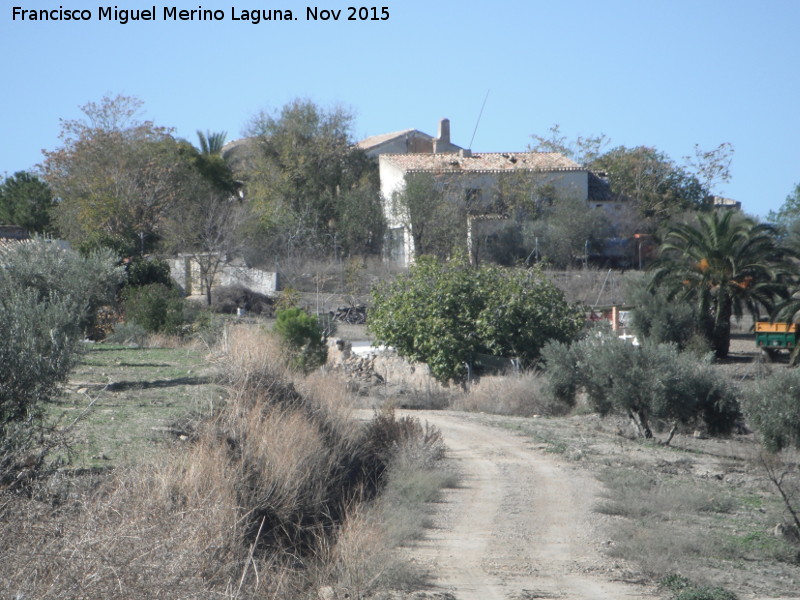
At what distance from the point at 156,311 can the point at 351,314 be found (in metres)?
15.1

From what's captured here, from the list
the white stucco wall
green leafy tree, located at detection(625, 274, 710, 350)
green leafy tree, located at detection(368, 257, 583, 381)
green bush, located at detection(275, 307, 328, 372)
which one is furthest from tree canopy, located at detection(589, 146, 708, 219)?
green bush, located at detection(275, 307, 328, 372)

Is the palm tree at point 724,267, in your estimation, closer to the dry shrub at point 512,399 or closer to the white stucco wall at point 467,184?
the dry shrub at point 512,399

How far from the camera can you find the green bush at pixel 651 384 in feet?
60.1

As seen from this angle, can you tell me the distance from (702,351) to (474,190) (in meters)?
22.1

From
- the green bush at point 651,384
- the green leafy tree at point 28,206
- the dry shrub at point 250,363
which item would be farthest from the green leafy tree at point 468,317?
the green leafy tree at point 28,206

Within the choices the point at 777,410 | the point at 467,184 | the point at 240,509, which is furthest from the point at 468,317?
the point at 467,184

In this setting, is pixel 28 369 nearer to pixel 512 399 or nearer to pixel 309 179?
pixel 512 399

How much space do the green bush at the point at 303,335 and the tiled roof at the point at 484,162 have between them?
2965 cm

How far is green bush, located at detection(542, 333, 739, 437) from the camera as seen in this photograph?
18.3 meters

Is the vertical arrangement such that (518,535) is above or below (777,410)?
below

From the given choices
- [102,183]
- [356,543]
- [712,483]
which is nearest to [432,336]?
[712,483]

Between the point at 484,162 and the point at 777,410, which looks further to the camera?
the point at 484,162

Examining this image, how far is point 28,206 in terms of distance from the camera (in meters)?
49.3

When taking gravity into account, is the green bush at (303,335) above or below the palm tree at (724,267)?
below
